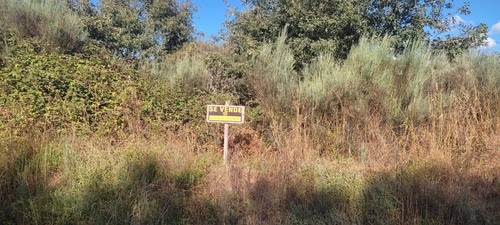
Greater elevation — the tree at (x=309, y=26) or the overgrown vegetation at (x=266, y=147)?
the tree at (x=309, y=26)

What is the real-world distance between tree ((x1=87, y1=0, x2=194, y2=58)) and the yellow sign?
976cm

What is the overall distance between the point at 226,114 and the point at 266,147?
0.82 meters

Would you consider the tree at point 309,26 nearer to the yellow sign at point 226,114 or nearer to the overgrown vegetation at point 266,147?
the overgrown vegetation at point 266,147

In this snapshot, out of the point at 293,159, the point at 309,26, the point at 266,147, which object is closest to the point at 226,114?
the point at 266,147

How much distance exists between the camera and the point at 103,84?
19.6ft

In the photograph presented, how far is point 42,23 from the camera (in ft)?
30.2

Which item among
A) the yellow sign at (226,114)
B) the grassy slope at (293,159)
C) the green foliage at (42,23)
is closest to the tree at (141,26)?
the green foliage at (42,23)

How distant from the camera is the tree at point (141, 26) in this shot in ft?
44.5

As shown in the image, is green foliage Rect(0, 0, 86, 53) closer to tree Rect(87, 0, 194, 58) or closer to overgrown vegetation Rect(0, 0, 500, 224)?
overgrown vegetation Rect(0, 0, 500, 224)

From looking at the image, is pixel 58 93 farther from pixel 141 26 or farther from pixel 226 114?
pixel 141 26

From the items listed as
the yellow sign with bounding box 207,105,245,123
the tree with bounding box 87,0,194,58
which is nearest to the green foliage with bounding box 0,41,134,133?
the yellow sign with bounding box 207,105,245,123

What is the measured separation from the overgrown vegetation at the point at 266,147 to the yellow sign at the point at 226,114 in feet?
1.60

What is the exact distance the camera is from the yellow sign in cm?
483

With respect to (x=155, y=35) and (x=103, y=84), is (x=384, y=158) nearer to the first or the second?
(x=103, y=84)
